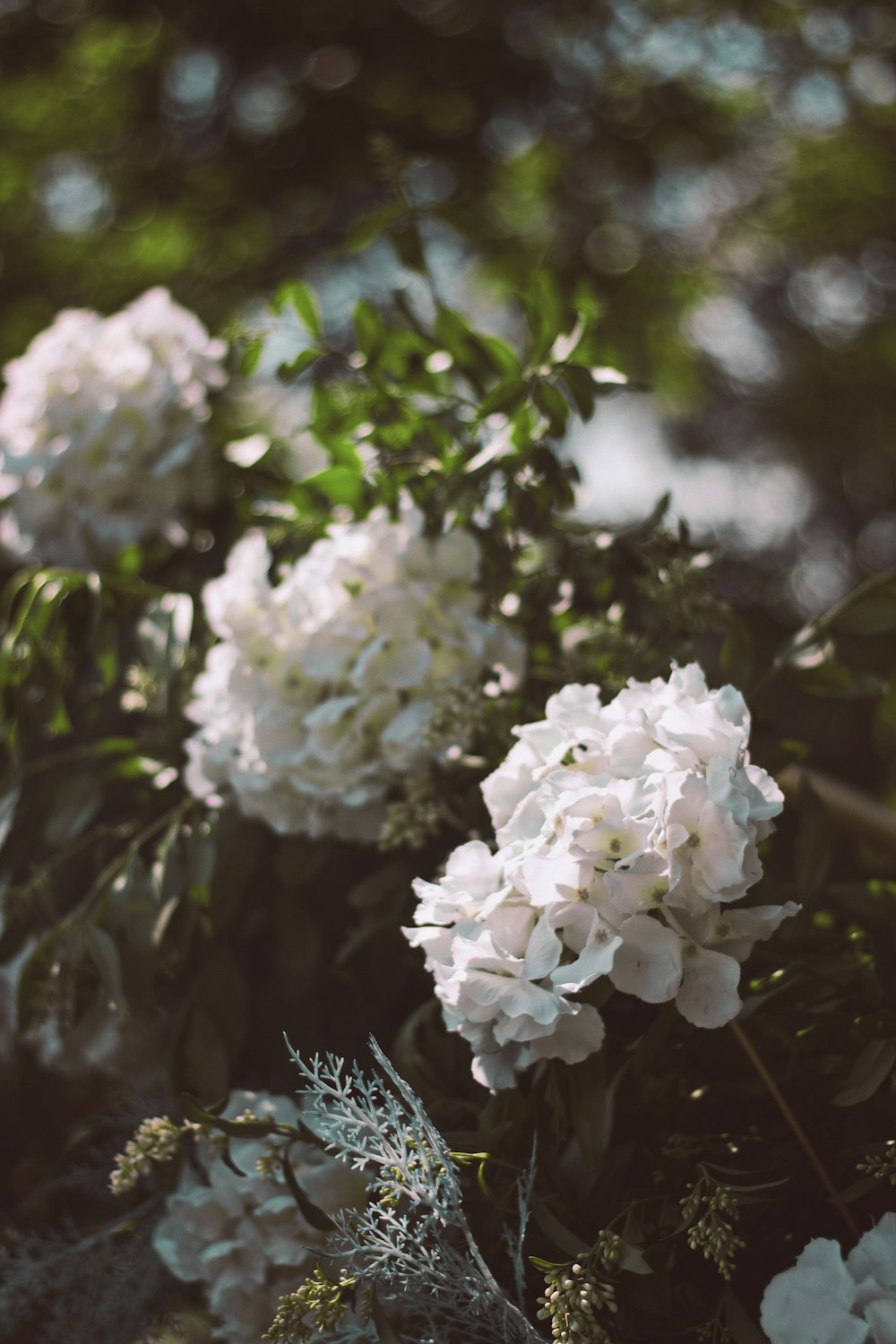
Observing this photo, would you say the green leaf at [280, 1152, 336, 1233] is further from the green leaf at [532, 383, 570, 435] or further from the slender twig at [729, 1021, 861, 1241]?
the green leaf at [532, 383, 570, 435]

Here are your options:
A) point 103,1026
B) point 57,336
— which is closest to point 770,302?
point 57,336

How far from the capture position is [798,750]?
0.63 meters

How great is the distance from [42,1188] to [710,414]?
3.68m

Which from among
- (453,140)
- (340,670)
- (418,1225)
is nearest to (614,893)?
(418,1225)

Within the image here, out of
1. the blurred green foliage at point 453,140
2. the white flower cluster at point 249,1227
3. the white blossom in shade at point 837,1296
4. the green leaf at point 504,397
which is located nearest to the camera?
the white blossom in shade at point 837,1296

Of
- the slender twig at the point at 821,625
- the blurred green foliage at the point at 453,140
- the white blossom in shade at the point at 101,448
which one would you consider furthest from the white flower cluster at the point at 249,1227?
the blurred green foliage at the point at 453,140

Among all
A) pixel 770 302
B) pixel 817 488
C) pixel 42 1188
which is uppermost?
pixel 42 1188

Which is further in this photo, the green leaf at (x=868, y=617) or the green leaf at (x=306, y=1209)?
the green leaf at (x=868, y=617)

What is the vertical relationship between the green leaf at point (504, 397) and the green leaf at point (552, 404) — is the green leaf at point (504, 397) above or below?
above

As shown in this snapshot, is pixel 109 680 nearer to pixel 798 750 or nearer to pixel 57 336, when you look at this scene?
pixel 57 336

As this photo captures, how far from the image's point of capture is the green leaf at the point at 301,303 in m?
0.80

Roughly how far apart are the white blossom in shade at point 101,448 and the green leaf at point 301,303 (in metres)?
0.16

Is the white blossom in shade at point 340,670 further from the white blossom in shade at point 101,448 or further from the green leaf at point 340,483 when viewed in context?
the white blossom in shade at point 101,448

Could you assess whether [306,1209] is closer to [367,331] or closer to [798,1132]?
[798,1132]
